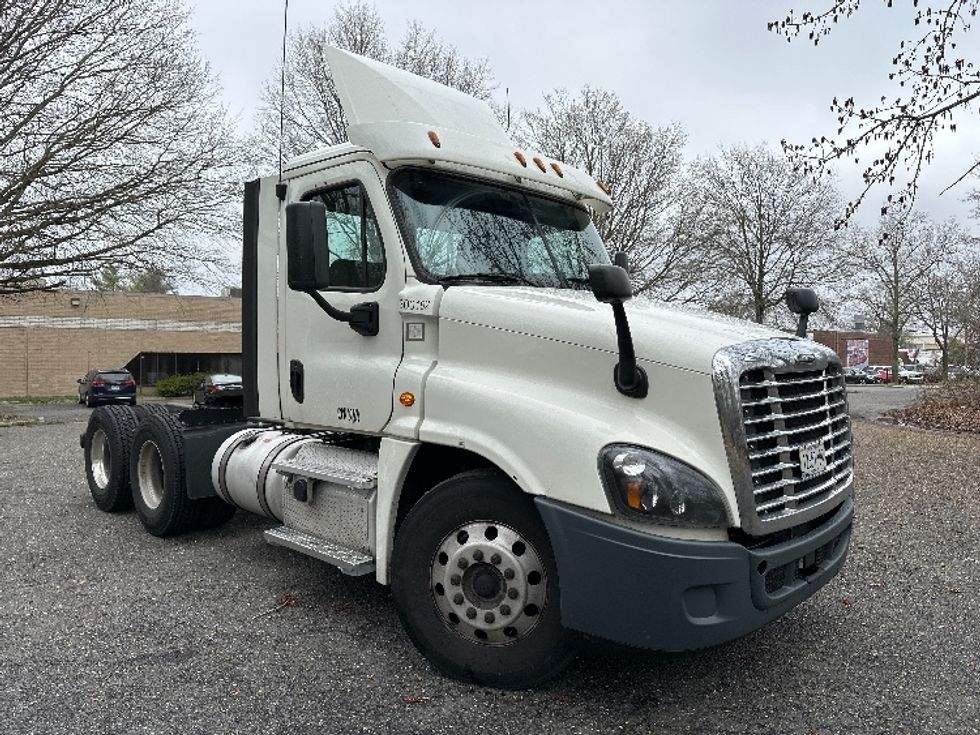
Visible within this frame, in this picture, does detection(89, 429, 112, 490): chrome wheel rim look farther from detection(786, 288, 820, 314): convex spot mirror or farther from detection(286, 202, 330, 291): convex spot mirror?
detection(786, 288, 820, 314): convex spot mirror

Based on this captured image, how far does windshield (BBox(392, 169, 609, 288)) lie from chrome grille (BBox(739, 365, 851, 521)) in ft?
4.56

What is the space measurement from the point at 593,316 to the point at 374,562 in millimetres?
1689

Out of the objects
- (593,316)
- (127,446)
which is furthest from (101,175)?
(593,316)

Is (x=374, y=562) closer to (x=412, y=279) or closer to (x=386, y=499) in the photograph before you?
(x=386, y=499)

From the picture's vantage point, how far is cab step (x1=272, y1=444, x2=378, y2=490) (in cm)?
389

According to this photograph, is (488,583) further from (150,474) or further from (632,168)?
(632,168)

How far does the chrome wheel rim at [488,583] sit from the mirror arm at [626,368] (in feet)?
2.60

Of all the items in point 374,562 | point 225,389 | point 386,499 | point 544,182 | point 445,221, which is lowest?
point 374,562

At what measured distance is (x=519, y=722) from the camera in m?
3.05

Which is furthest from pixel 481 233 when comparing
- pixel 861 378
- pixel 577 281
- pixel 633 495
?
pixel 861 378

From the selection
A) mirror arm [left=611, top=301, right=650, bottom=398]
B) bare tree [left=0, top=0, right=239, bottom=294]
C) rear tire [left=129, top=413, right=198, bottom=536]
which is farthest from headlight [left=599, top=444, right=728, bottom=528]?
bare tree [left=0, top=0, right=239, bottom=294]

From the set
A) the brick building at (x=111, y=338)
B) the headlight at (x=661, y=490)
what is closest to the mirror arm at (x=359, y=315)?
the headlight at (x=661, y=490)

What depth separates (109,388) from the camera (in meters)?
29.3

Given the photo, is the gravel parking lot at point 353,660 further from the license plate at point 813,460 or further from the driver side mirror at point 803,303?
the driver side mirror at point 803,303
